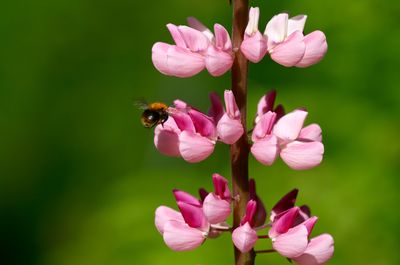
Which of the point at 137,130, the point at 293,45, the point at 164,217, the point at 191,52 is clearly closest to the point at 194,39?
the point at 191,52

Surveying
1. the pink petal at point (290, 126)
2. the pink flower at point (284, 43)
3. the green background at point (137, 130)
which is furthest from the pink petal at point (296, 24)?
the green background at point (137, 130)

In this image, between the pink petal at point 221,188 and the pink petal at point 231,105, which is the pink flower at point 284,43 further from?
the pink petal at point 221,188

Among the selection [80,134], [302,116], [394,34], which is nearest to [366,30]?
[394,34]

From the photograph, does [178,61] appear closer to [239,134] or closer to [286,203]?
[239,134]

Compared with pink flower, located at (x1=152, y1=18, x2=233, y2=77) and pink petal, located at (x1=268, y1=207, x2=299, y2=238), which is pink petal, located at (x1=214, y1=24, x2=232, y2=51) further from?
pink petal, located at (x1=268, y1=207, x2=299, y2=238)

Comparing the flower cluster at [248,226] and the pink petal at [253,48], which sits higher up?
the pink petal at [253,48]

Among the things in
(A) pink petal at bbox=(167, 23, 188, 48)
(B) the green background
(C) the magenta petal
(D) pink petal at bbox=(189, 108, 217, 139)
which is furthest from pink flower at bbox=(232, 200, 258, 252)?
(B) the green background

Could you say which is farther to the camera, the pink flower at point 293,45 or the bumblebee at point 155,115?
the bumblebee at point 155,115
